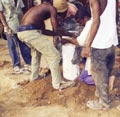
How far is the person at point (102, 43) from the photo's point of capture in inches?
219

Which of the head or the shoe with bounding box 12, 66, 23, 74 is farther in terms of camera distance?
the shoe with bounding box 12, 66, 23, 74

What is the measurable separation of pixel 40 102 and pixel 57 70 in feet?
2.22

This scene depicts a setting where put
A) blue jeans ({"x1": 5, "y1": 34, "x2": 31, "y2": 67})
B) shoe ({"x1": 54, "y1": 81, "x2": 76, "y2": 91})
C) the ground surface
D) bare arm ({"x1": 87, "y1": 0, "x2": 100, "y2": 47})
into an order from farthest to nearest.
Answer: blue jeans ({"x1": 5, "y1": 34, "x2": 31, "y2": 67}), shoe ({"x1": 54, "y1": 81, "x2": 76, "y2": 91}), the ground surface, bare arm ({"x1": 87, "y1": 0, "x2": 100, "y2": 47})

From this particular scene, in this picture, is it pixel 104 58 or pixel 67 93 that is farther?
pixel 67 93

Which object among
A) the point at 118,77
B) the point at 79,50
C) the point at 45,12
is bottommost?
the point at 118,77

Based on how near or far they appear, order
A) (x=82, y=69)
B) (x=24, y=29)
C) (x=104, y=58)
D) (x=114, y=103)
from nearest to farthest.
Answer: (x=104, y=58) < (x=114, y=103) < (x=24, y=29) < (x=82, y=69)

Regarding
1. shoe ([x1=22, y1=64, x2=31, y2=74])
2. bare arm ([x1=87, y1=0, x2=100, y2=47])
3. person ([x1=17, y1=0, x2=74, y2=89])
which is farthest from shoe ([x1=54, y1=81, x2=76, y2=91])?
bare arm ([x1=87, y1=0, x2=100, y2=47])

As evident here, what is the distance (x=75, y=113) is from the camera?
6.13 meters

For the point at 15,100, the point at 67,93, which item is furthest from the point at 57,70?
Answer: the point at 15,100

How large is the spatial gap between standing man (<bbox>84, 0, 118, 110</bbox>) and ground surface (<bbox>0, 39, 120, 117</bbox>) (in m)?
0.35

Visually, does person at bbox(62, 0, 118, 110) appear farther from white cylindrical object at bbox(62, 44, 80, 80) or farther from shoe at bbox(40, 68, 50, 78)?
shoe at bbox(40, 68, 50, 78)

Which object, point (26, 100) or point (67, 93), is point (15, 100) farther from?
point (67, 93)

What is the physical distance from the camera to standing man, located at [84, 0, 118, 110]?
557 centimetres

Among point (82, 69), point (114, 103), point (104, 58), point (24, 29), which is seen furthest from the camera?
point (82, 69)
